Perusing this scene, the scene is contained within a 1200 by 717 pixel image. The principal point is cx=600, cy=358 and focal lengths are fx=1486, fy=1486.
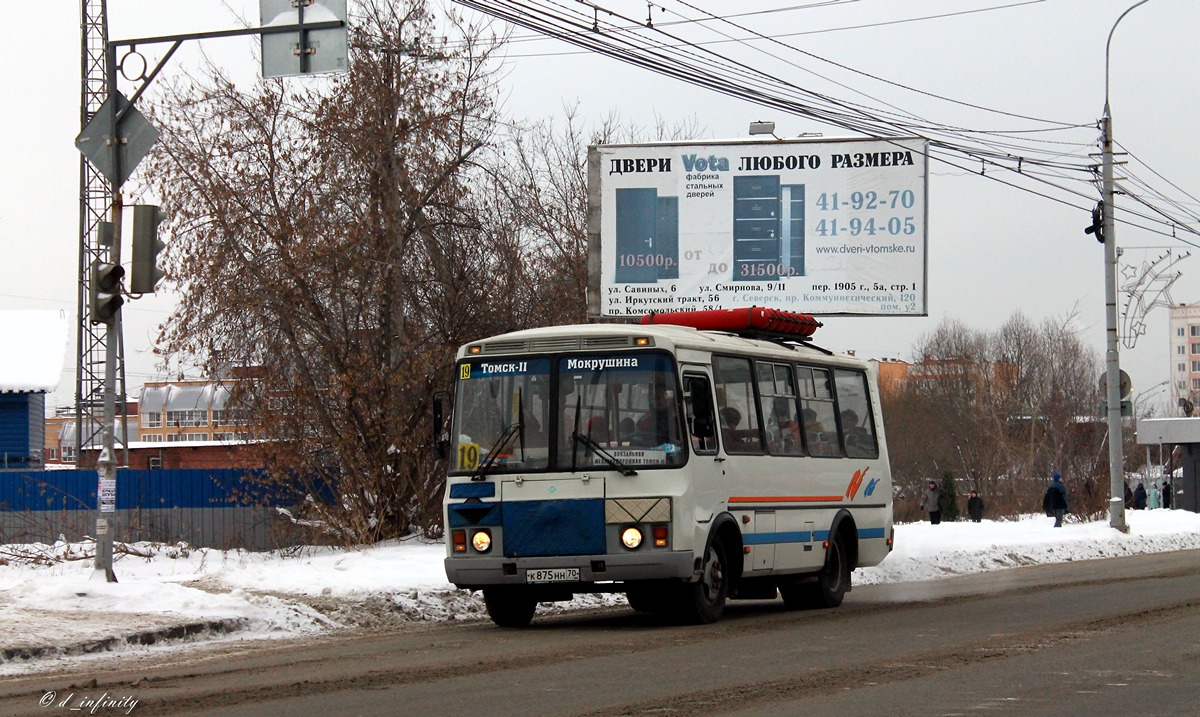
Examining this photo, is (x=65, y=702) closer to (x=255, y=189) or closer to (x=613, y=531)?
(x=613, y=531)

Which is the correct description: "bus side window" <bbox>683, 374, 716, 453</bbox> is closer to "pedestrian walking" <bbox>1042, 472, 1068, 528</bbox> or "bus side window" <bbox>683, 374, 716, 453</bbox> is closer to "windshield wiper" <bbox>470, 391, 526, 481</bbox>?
"windshield wiper" <bbox>470, 391, 526, 481</bbox>

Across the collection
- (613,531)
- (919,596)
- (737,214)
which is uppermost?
(737,214)

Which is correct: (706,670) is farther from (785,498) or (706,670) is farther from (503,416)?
(785,498)

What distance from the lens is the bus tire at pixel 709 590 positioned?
45.3 ft

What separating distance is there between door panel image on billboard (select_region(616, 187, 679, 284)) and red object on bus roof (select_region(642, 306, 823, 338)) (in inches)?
388

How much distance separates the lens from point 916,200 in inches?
1046

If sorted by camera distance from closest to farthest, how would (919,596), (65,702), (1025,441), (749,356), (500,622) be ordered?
(65,702), (500,622), (749,356), (919,596), (1025,441)

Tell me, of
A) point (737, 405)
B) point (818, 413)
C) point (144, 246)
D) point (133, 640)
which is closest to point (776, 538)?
point (737, 405)

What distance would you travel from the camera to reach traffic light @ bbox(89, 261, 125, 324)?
586 inches

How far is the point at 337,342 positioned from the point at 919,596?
424 inches

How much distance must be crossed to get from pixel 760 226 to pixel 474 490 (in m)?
14.0

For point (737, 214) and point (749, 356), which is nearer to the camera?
point (749, 356)

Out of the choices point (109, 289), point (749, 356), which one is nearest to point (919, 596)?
point (749, 356)

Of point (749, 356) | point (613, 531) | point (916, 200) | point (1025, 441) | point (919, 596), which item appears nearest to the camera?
point (613, 531)
